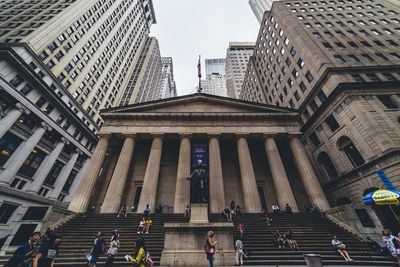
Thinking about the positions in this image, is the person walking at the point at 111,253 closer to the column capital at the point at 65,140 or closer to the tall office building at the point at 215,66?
the column capital at the point at 65,140

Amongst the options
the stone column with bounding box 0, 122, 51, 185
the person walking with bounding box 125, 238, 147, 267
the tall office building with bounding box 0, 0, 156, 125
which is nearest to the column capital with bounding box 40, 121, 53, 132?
the stone column with bounding box 0, 122, 51, 185

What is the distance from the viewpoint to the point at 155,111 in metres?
25.5

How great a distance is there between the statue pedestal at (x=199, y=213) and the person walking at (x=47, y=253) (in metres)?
6.08

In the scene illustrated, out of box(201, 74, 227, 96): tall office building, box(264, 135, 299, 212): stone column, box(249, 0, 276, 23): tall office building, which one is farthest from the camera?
box(201, 74, 227, 96): tall office building

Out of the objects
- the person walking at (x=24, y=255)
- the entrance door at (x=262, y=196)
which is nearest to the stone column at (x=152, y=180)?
the person walking at (x=24, y=255)

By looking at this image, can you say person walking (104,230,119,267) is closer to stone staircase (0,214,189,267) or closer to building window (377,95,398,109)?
stone staircase (0,214,189,267)

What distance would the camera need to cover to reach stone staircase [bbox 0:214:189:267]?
1020 cm

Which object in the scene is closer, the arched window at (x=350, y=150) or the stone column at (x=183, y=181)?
the stone column at (x=183, y=181)

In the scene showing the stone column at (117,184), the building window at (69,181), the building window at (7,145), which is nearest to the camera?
the stone column at (117,184)

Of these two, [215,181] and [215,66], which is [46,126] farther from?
[215,66]

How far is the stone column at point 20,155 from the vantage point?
2203 centimetres

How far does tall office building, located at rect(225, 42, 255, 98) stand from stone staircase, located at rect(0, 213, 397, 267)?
6921cm

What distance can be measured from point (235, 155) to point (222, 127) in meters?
5.74

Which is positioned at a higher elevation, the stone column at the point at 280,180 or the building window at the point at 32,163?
the building window at the point at 32,163
